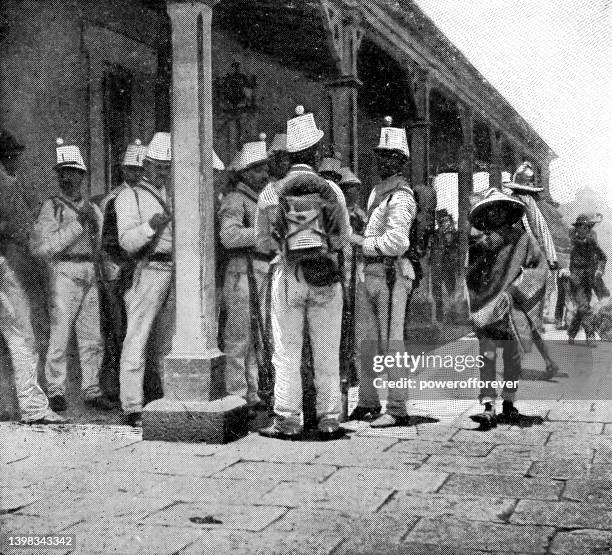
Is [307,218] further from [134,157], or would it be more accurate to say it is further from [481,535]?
[481,535]

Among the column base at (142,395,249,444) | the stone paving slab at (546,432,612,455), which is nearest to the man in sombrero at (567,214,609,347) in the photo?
the stone paving slab at (546,432,612,455)

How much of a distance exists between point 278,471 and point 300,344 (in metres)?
1.10

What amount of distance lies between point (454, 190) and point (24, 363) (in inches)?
398

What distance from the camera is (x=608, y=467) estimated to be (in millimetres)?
4531

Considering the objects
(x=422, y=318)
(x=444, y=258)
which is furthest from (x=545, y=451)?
(x=444, y=258)

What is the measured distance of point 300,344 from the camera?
5.39 m

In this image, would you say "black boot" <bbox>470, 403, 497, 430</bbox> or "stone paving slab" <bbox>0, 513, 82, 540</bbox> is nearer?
"stone paving slab" <bbox>0, 513, 82, 540</bbox>

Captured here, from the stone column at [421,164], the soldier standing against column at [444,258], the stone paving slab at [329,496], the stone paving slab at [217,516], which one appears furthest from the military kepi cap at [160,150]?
the soldier standing against column at [444,258]

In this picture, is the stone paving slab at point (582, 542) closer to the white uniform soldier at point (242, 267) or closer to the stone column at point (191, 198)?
the stone column at point (191, 198)

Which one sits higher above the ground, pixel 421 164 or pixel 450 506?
pixel 421 164

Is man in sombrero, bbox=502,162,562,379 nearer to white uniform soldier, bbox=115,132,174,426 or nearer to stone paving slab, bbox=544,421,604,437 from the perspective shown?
stone paving slab, bbox=544,421,604,437

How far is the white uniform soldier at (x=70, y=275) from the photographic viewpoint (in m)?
6.22

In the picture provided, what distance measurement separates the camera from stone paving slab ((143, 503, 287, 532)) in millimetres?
3588

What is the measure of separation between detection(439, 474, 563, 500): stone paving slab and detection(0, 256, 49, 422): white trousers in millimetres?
3193
